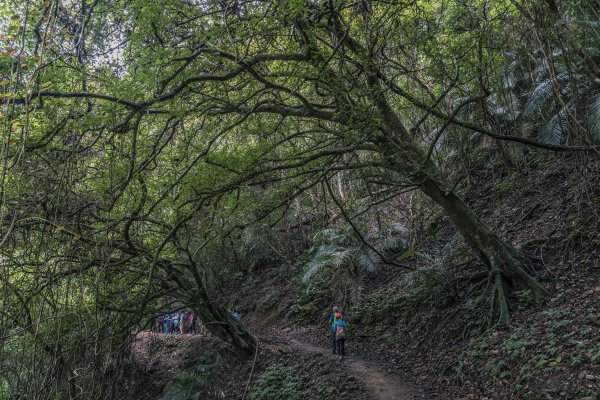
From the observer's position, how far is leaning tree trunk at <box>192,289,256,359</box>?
1012 centimetres

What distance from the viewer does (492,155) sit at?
14336 mm

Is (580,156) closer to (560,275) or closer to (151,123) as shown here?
(560,275)

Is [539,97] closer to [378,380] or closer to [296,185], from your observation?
[296,185]

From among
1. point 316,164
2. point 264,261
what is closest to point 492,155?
point 316,164

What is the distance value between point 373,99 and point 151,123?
11.5 ft

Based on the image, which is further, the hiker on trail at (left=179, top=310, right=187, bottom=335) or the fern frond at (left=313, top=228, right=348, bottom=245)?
the hiker on trail at (left=179, top=310, right=187, bottom=335)

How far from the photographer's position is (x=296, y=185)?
8.08 metres

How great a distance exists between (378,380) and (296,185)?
→ 4147mm

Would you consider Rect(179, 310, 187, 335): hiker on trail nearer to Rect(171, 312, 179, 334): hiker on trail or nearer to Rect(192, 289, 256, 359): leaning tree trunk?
Rect(171, 312, 179, 334): hiker on trail

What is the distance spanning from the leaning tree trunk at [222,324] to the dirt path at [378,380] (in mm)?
1943

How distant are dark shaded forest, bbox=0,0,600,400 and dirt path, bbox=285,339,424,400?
0.06 metres

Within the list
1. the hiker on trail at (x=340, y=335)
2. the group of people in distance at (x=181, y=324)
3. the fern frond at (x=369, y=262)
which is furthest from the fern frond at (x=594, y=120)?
the group of people in distance at (x=181, y=324)

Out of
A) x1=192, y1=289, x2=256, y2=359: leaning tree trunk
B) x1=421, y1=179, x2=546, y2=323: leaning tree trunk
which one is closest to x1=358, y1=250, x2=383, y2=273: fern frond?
x1=192, y1=289, x2=256, y2=359: leaning tree trunk

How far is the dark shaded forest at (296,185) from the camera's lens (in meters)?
4.87
